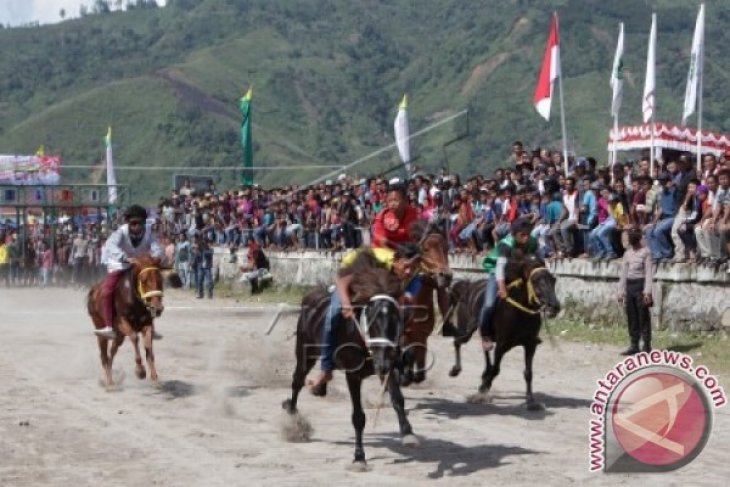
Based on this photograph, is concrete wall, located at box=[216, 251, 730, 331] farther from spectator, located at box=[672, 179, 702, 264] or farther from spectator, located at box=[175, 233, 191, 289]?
spectator, located at box=[175, 233, 191, 289]

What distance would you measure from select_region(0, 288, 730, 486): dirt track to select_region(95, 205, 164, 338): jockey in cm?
97

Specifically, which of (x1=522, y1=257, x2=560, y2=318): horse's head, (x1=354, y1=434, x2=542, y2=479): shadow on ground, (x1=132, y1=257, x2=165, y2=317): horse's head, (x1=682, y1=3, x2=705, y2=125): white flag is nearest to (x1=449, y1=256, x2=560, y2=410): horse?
(x1=522, y1=257, x2=560, y2=318): horse's head

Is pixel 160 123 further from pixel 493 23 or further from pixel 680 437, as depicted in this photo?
pixel 680 437

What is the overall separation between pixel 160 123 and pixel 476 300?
128188 mm

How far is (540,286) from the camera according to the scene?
1462 centimetres

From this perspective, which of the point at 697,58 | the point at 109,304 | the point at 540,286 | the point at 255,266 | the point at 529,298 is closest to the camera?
the point at 540,286

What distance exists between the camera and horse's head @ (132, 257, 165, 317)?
16703 millimetres

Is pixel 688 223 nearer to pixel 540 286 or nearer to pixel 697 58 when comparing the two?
pixel 697 58

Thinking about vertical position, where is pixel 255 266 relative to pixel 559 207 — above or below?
below

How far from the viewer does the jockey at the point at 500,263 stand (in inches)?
590

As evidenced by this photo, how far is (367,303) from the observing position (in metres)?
11.6

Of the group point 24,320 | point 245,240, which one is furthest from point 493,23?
point 24,320
